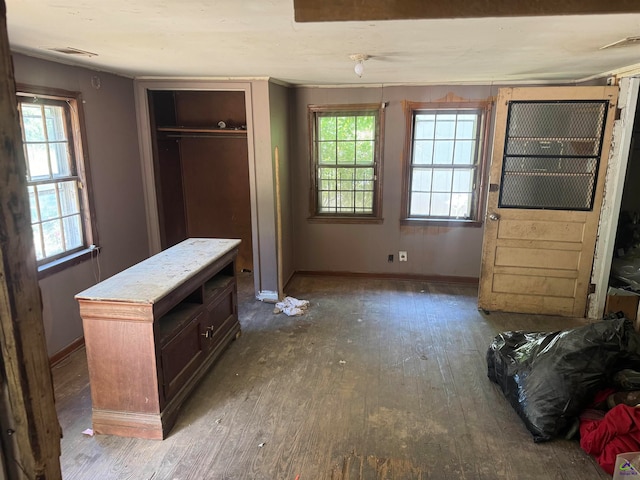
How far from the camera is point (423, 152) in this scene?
4.73 meters

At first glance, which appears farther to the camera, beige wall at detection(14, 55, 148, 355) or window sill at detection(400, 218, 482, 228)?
window sill at detection(400, 218, 482, 228)

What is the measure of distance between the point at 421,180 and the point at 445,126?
649mm

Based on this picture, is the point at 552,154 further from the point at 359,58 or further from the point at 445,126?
the point at 359,58

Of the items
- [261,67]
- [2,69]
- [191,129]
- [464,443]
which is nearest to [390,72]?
[261,67]

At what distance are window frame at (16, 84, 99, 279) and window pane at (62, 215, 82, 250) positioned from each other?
0.03m

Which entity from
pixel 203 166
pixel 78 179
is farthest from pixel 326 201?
pixel 78 179

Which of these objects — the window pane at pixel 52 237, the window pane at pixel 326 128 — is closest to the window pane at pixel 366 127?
the window pane at pixel 326 128

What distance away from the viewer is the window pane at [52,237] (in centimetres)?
309

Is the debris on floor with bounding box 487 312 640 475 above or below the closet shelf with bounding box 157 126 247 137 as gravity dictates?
below

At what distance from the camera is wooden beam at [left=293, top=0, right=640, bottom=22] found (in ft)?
3.75

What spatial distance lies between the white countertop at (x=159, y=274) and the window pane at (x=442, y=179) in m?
2.54

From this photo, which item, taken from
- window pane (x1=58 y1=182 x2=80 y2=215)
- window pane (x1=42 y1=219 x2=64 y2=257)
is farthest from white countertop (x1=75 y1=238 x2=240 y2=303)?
window pane (x1=58 y1=182 x2=80 y2=215)

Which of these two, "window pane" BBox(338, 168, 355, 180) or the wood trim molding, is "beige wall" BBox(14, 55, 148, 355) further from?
"window pane" BBox(338, 168, 355, 180)

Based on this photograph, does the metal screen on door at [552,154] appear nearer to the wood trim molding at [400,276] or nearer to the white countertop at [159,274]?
the wood trim molding at [400,276]
